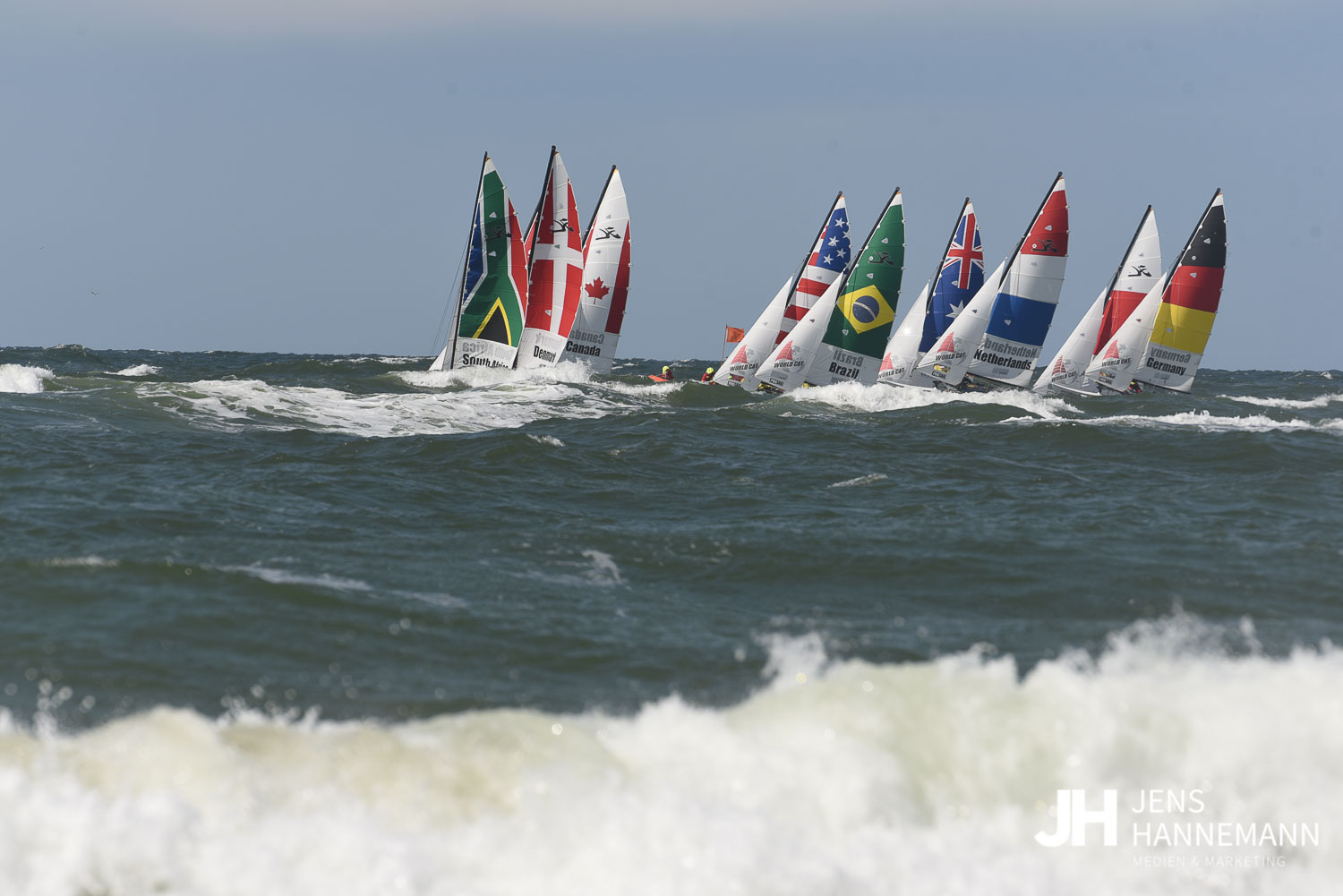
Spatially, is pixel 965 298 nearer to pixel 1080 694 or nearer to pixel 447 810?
pixel 1080 694

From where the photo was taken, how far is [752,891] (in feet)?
19.9

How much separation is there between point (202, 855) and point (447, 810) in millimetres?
1335

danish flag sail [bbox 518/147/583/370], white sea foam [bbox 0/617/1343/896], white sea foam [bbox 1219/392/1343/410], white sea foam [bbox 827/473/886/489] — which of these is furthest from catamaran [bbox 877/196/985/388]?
white sea foam [bbox 0/617/1343/896]

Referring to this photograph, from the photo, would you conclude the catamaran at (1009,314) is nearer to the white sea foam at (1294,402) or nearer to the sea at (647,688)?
the white sea foam at (1294,402)

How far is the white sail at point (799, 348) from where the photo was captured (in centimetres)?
3897

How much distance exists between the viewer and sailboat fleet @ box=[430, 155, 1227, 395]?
37.9 meters

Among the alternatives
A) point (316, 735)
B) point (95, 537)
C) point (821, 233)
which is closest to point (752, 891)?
point (316, 735)

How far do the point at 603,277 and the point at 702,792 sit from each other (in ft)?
116

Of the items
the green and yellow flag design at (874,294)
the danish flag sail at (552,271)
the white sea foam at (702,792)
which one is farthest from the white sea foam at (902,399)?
the white sea foam at (702,792)

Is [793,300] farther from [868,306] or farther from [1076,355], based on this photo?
[1076,355]

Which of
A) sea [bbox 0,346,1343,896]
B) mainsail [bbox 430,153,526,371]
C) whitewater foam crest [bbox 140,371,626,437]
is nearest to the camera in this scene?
sea [bbox 0,346,1343,896]

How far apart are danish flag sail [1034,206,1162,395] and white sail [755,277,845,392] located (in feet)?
32.3

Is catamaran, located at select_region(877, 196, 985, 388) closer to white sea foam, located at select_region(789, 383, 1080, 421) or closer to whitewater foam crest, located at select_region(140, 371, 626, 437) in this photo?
white sea foam, located at select_region(789, 383, 1080, 421)

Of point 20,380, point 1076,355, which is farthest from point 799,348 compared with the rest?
point 20,380
